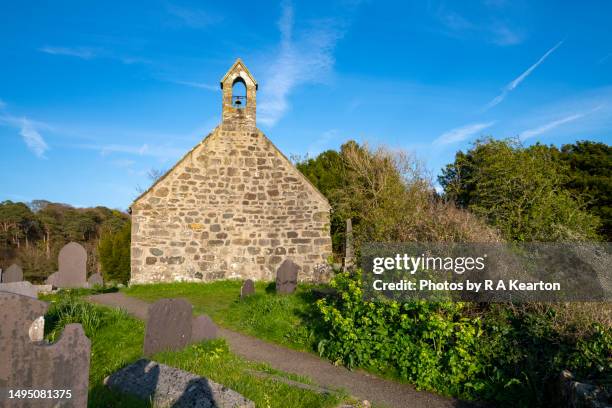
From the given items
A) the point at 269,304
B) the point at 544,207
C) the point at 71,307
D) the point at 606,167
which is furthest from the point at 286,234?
the point at 606,167

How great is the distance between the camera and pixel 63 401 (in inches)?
145

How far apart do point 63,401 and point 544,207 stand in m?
8.84

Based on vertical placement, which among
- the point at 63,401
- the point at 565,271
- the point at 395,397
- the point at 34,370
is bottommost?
the point at 395,397

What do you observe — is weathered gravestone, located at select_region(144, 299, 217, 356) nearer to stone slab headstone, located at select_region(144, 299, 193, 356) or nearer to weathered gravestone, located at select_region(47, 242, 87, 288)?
stone slab headstone, located at select_region(144, 299, 193, 356)

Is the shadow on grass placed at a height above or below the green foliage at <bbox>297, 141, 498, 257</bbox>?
below

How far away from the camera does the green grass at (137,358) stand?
4.69 meters

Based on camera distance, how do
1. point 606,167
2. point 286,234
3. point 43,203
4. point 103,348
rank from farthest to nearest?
point 43,203, point 606,167, point 286,234, point 103,348

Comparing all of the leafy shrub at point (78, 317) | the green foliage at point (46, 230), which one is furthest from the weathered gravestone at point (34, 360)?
the green foliage at point (46, 230)

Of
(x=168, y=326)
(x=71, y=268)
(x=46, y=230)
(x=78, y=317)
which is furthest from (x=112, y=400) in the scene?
(x=46, y=230)

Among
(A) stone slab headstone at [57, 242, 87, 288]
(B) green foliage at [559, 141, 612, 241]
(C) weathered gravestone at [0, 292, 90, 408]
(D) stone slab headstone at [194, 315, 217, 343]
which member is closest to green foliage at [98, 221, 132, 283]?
(A) stone slab headstone at [57, 242, 87, 288]

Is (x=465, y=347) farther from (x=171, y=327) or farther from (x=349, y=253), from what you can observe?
(x=349, y=253)

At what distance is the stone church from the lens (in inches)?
561

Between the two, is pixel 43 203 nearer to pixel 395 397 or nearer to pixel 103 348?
pixel 103 348

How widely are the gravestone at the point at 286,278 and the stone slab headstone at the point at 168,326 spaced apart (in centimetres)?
439
